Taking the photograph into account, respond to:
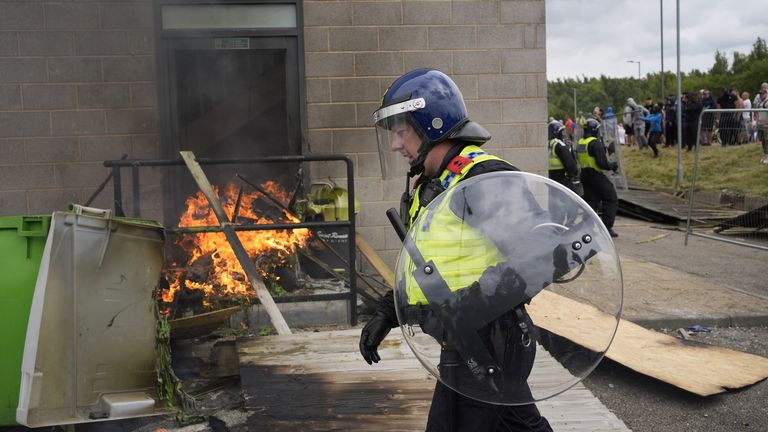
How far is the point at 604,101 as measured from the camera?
64.6 meters

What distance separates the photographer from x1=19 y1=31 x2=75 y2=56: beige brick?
7.30m

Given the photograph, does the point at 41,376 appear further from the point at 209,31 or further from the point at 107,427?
the point at 209,31

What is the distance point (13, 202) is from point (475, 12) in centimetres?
477

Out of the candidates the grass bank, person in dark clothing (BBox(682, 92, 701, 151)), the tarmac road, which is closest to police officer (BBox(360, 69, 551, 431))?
the tarmac road

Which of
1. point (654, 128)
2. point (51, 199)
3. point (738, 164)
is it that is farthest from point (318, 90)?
point (654, 128)

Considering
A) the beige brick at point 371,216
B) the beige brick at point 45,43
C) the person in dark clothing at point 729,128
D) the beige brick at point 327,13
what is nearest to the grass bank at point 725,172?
the person in dark clothing at point 729,128

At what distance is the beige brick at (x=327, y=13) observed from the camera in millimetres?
7578

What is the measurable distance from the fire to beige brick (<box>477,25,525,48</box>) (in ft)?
8.64

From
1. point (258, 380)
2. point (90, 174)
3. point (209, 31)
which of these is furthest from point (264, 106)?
point (258, 380)

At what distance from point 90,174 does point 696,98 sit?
1896 cm

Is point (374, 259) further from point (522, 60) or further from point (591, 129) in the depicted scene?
point (591, 129)

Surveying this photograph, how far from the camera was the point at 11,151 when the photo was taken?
7.38 m

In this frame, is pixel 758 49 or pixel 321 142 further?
pixel 758 49

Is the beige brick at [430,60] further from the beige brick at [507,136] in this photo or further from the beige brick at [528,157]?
the beige brick at [528,157]
